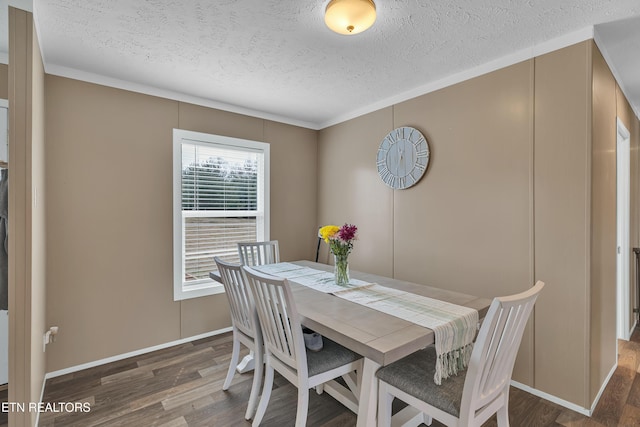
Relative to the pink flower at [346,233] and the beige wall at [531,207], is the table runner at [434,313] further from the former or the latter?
the beige wall at [531,207]

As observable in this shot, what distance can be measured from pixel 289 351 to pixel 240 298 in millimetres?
535

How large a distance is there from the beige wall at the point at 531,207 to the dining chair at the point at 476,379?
0.92m

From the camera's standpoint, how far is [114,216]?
9.02 ft

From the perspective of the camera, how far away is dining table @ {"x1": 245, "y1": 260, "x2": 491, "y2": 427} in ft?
4.32

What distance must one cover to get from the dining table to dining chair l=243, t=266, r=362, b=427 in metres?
0.11

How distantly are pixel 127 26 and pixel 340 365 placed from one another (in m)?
2.42

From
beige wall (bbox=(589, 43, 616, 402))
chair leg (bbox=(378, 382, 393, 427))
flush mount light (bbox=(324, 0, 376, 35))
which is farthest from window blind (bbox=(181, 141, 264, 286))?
beige wall (bbox=(589, 43, 616, 402))

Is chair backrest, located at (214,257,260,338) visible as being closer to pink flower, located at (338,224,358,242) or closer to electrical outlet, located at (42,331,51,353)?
pink flower, located at (338,224,358,242)

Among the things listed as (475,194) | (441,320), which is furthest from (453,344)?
(475,194)

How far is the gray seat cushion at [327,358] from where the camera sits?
1.70 m

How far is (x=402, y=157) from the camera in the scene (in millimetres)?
3092

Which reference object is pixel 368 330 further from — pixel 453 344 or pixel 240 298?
pixel 240 298

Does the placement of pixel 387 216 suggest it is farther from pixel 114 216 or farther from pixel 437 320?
pixel 114 216

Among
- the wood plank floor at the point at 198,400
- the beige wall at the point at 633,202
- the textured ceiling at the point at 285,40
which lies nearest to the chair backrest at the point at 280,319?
the wood plank floor at the point at 198,400
